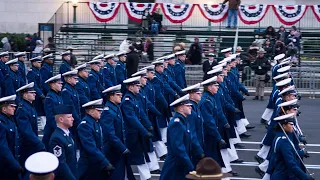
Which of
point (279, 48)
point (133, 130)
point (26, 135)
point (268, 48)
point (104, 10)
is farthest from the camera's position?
point (104, 10)

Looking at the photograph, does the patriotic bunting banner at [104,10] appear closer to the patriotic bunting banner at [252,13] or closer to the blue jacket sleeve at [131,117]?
the patriotic bunting banner at [252,13]

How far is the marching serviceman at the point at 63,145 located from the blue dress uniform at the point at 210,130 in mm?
3127

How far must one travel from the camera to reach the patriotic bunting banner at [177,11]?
111 feet

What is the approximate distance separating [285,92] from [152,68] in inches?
148

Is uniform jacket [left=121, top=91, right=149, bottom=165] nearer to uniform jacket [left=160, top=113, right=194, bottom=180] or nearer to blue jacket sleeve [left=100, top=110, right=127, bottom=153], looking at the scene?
blue jacket sleeve [left=100, top=110, right=127, bottom=153]

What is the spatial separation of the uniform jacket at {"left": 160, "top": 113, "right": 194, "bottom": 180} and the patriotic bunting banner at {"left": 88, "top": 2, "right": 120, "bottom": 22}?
79.4 ft

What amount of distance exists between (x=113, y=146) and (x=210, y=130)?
5.80 feet

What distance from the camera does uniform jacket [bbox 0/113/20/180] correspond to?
33.7 feet

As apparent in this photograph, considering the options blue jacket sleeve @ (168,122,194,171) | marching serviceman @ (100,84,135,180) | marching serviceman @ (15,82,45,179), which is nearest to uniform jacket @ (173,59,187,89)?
marching serviceman @ (100,84,135,180)

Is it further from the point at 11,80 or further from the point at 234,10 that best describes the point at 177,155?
the point at 234,10

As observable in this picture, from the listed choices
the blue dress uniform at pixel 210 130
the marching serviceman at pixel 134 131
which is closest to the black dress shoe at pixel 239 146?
the blue dress uniform at pixel 210 130

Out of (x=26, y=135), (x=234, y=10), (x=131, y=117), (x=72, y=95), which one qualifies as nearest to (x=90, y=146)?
(x=26, y=135)

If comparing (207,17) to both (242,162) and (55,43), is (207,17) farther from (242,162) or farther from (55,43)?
(242,162)

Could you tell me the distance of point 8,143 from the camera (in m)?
10.6
